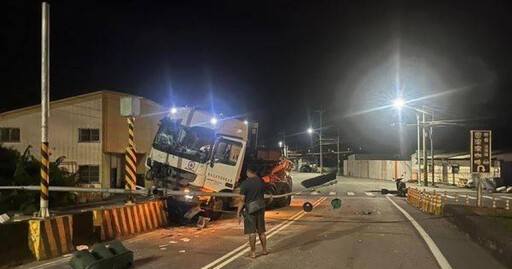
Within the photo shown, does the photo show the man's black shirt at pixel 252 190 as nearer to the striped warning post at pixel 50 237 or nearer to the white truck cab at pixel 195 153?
the striped warning post at pixel 50 237

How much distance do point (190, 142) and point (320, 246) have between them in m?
7.32

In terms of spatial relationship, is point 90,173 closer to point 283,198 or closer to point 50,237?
point 283,198

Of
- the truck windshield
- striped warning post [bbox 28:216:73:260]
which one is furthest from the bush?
striped warning post [bbox 28:216:73:260]

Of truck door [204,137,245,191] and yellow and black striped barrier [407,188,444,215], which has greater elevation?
truck door [204,137,245,191]

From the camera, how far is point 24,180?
22.8 metres

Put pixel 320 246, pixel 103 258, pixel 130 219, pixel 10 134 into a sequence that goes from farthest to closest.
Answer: pixel 10 134 → pixel 130 219 → pixel 320 246 → pixel 103 258

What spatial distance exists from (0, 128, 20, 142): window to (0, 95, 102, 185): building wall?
0.86 ft

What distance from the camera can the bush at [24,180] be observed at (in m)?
21.0

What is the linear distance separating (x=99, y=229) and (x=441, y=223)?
10.6 meters

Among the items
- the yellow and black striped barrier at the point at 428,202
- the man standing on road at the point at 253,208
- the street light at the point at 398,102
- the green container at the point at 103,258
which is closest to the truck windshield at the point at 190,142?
the man standing on road at the point at 253,208

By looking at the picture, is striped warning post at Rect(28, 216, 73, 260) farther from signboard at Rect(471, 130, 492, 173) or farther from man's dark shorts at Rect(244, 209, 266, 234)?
signboard at Rect(471, 130, 492, 173)

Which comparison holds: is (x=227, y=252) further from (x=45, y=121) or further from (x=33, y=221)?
(x=45, y=121)

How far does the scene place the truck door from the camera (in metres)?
18.0

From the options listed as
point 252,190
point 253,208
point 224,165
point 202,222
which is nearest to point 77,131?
point 224,165
